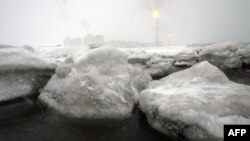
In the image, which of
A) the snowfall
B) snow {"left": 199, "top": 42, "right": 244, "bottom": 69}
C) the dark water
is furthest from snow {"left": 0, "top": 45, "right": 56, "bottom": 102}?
snow {"left": 199, "top": 42, "right": 244, "bottom": 69}

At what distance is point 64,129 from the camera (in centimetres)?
580

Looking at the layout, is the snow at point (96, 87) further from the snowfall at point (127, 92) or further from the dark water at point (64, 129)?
the dark water at point (64, 129)

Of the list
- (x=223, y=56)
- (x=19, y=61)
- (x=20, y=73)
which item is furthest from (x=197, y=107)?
(x=223, y=56)

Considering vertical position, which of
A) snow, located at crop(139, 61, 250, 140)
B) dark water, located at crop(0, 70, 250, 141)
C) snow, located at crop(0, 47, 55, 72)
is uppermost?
snow, located at crop(0, 47, 55, 72)

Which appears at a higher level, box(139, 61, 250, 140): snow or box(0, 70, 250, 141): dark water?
box(139, 61, 250, 140): snow

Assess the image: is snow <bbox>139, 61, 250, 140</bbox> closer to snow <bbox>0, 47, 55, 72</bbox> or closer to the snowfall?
the snowfall

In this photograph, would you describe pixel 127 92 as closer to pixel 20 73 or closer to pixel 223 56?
pixel 20 73

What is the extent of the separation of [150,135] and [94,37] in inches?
1938

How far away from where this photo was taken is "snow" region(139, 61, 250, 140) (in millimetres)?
→ 4582

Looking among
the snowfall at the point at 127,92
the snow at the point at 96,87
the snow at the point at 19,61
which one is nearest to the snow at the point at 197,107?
the snowfall at the point at 127,92

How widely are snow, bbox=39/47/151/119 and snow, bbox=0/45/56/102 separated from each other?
39.3 inches

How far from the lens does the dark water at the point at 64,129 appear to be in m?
5.32

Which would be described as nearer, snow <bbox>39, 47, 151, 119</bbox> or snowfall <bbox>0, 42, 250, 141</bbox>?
snowfall <bbox>0, 42, 250, 141</bbox>

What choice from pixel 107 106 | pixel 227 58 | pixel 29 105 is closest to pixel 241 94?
pixel 107 106
